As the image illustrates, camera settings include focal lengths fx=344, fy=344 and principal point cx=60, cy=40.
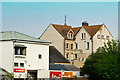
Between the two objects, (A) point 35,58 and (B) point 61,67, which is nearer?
(A) point 35,58

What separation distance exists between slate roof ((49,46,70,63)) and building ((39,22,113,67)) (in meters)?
2.08

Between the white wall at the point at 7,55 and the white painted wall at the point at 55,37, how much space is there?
20.5 meters

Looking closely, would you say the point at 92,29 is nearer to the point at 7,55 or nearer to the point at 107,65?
the point at 107,65

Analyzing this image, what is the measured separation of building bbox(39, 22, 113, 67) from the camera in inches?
2689

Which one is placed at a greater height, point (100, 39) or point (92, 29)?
point (92, 29)

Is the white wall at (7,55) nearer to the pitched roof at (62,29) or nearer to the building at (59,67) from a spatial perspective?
the building at (59,67)

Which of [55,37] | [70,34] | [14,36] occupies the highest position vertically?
[70,34]

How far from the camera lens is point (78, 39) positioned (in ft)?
229

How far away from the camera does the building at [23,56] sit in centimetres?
4903

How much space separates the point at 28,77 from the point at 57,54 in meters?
15.0

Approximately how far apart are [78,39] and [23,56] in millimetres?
21418

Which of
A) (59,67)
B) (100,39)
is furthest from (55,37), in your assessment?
(59,67)

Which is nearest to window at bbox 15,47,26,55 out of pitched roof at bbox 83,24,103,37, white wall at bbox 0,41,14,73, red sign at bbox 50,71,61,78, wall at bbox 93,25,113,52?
white wall at bbox 0,41,14,73

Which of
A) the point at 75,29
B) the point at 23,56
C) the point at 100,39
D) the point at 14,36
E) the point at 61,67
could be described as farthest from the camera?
the point at 75,29
